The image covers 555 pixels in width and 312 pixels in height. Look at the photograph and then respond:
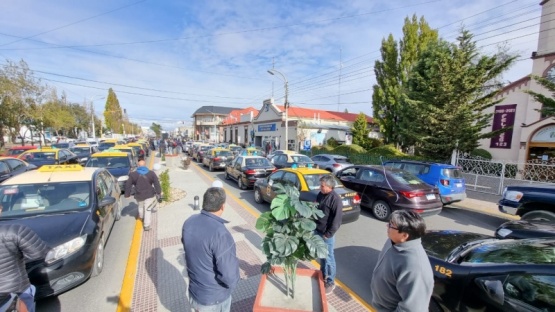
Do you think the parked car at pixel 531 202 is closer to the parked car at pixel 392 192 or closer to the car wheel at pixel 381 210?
the parked car at pixel 392 192

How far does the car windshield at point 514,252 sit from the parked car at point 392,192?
3.66 metres

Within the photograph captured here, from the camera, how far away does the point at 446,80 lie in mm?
12711

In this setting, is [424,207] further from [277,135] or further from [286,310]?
[277,135]

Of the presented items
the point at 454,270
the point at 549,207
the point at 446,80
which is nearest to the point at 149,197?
the point at 454,270

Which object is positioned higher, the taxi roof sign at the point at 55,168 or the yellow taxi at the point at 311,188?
the taxi roof sign at the point at 55,168

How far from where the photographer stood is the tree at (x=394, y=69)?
69.4 ft

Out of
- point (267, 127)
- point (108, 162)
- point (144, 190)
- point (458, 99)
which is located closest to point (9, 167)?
point (108, 162)

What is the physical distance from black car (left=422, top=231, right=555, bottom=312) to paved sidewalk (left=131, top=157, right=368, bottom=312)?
1.15 m

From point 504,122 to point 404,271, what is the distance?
21.3 m

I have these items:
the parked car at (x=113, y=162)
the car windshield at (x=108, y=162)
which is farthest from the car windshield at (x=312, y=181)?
the car windshield at (x=108, y=162)

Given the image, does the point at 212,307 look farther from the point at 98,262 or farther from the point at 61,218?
the point at 61,218

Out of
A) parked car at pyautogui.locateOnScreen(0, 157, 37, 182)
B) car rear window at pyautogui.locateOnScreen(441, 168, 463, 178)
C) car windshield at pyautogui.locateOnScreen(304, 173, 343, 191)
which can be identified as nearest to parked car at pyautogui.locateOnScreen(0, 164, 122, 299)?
car windshield at pyautogui.locateOnScreen(304, 173, 343, 191)

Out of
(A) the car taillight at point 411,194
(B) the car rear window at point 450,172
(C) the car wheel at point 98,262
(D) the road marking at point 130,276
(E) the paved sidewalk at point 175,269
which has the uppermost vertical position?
(B) the car rear window at point 450,172

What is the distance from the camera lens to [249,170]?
10.2m
